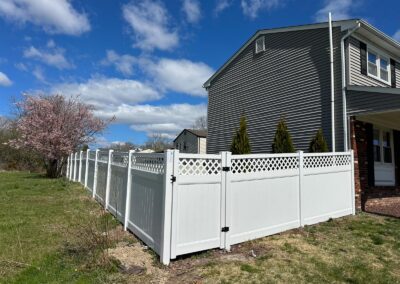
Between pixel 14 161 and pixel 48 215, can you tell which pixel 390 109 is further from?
pixel 14 161

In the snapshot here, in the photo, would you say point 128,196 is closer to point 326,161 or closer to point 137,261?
point 137,261

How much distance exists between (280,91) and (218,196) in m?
8.13

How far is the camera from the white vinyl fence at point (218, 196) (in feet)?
16.4

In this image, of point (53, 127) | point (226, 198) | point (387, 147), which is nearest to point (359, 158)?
point (387, 147)

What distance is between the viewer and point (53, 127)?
869 inches

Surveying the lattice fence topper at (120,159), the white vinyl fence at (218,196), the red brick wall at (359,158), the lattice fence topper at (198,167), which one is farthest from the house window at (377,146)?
the lattice fence topper at (120,159)

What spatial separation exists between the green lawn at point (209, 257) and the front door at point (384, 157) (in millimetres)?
4709

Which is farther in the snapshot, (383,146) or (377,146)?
(383,146)

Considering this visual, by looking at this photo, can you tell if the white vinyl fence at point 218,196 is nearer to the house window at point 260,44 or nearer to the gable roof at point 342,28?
the gable roof at point 342,28

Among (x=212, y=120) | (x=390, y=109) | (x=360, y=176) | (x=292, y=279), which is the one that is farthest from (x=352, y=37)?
(x=292, y=279)

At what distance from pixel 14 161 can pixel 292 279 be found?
33.7 metres

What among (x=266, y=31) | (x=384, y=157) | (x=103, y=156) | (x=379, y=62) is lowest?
(x=103, y=156)

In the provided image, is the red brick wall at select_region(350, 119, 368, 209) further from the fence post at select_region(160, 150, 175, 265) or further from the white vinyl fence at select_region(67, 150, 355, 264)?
the fence post at select_region(160, 150, 175, 265)

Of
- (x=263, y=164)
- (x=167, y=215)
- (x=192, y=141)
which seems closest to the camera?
(x=167, y=215)
